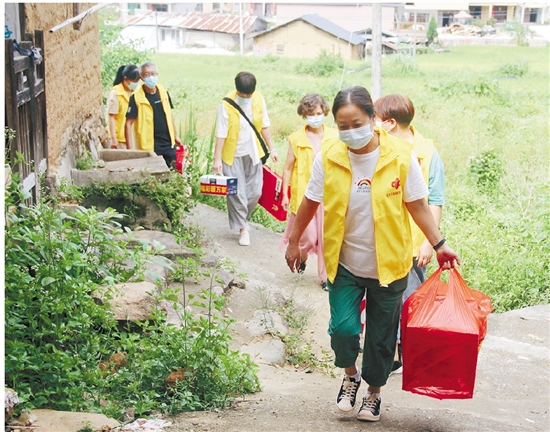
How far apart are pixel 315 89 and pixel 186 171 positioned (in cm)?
1244

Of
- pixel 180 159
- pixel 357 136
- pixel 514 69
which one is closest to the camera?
pixel 357 136

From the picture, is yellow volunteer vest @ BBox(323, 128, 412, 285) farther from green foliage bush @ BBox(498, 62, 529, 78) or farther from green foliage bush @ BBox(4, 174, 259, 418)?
green foliage bush @ BBox(498, 62, 529, 78)

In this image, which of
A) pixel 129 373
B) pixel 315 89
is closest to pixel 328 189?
pixel 129 373

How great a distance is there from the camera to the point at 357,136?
11.1ft

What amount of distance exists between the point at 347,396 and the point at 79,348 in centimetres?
136

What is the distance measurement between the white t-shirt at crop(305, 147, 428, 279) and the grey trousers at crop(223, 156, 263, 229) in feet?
12.8

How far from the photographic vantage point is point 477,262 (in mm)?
7129

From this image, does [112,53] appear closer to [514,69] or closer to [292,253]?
[292,253]

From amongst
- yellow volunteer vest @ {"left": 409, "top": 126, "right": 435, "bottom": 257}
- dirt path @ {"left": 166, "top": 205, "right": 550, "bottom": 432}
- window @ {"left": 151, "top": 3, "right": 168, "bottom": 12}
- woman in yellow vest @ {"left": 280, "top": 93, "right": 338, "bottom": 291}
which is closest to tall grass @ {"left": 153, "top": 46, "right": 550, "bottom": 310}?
dirt path @ {"left": 166, "top": 205, "right": 550, "bottom": 432}

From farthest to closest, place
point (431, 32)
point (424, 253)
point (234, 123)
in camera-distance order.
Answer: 1. point (431, 32)
2. point (234, 123)
3. point (424, 253)

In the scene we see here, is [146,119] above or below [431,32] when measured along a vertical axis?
below

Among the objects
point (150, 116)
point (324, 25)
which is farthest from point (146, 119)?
point (324, 25)

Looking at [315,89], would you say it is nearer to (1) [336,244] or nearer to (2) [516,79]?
(2) [516,79]

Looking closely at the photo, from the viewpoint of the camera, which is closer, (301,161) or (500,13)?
(301,161)
